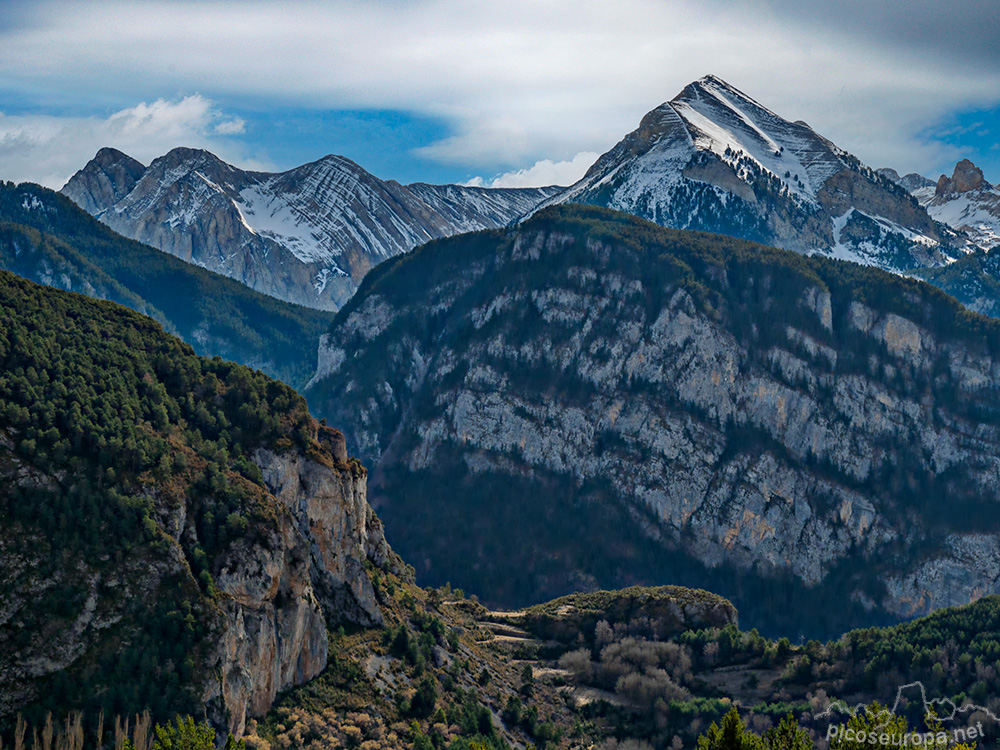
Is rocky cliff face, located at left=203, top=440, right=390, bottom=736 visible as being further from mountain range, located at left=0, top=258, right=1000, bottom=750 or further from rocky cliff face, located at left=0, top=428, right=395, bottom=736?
mountain range, located at left=0, top=258, right=1000, bottom=750

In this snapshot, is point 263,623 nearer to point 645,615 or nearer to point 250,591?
point 250,591

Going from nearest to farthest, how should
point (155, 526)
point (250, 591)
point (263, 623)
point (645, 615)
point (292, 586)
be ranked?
point (155, 526) < point (250, 591) < point (263, 623) < point (292, 586) < point (645, 615)

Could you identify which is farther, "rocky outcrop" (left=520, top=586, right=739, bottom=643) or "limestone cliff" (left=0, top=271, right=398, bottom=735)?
"rocky outcrop" (left=520, top=586, right=739, bottom=643)

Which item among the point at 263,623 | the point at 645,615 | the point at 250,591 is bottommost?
the point at 263,623

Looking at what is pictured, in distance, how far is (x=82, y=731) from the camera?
309ft

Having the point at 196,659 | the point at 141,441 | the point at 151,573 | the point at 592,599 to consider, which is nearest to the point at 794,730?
the point at 196,659

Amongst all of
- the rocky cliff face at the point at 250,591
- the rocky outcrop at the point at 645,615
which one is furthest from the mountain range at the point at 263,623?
the rocky outcrop at the point at 645,615

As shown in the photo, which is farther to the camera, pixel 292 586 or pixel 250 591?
pixel 292 586

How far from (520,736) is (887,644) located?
5994 centimetres

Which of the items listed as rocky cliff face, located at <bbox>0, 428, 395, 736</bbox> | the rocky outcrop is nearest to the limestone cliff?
rocky cliff face, located at <bbox>0, 428, 395, 736</bbox>

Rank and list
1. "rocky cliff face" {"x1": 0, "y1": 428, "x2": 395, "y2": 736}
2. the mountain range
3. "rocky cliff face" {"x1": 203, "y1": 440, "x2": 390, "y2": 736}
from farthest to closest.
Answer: "rocky cliff face" {"x1": 203, "y1": 440, "x2": 390, "y2": 736}, the mountain range, "rocky cliff face" {"x1": 0, "y1": 428, "x2": 395, "y2": 736}

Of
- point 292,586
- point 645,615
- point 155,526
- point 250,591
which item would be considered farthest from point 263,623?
point 645,615

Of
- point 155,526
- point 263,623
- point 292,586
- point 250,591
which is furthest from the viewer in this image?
point 292,586

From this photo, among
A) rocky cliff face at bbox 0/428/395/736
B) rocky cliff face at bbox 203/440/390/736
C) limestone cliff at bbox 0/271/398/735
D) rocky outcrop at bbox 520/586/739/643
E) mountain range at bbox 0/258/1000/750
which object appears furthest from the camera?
rocky outcrop at bbox 520/586/739/643
